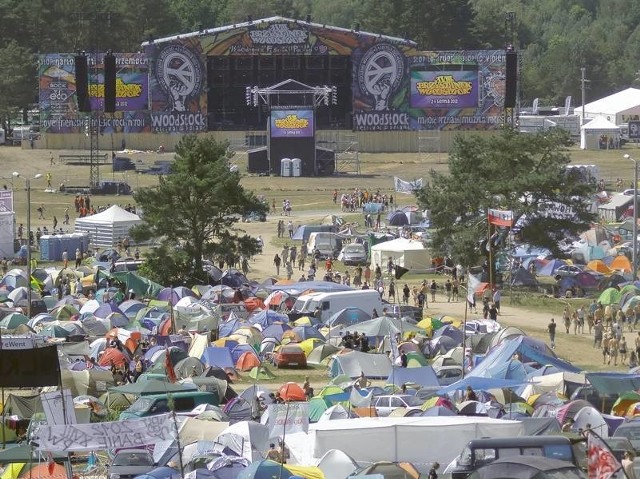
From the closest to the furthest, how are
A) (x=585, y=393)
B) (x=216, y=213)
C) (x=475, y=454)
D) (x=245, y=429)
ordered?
(x=475, y=454)
(x=245, y=429)
(x=585, y=393)
(x=216, y=213)

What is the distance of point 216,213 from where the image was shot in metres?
44.3

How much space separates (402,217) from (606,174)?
85.5 ft

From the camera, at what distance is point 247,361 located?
1244 inches

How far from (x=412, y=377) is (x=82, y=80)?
50.1 metres

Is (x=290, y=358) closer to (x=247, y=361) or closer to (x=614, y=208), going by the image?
(x=247, y=361)

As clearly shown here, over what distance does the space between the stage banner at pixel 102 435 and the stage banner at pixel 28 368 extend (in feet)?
2.19

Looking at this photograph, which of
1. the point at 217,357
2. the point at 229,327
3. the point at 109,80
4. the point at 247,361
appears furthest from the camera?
the point at 109,80

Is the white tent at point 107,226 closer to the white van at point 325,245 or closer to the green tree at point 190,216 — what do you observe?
the white van at point 325,245

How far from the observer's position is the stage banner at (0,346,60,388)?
55.6 feet

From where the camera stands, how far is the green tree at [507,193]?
4519 cm

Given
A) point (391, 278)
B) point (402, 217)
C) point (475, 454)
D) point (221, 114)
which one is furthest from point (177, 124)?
point (475, 454)

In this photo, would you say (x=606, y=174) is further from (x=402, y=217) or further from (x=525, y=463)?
(x=525, y=463)

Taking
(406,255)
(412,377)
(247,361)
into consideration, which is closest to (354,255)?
(406,255)

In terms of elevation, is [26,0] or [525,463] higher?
[26,0]
